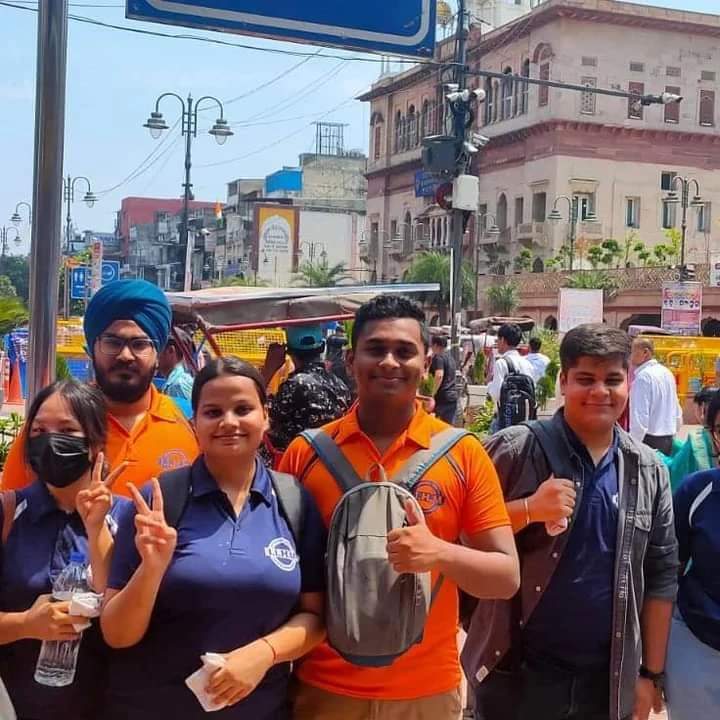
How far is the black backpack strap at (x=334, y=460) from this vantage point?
2.68 meters

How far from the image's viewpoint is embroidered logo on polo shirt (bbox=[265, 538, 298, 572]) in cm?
247

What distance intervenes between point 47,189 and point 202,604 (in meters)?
1.43

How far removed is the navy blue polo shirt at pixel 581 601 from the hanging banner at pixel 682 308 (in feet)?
70.7

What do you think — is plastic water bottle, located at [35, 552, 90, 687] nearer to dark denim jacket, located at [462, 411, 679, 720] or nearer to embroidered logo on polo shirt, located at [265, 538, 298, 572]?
embroidered logo on polo shirt, located at [265, 538, 298, 572]

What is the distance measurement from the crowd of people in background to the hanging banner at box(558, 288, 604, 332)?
17168mm

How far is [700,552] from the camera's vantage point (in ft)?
10.8

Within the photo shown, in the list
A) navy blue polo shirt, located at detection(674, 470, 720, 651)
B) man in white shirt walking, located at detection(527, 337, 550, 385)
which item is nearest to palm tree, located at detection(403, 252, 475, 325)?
man in white shirt walking, located at detection(527, 337, 550, 385)

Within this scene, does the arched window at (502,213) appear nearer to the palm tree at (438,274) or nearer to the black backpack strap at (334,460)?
the palm tree at (438,274)

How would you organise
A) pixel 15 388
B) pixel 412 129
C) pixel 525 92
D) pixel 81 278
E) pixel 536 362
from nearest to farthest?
1. pixel 536 362
2. pixel 81 278
3. pixel 15 388
4. pixel 525 92
5. pixel 412 129

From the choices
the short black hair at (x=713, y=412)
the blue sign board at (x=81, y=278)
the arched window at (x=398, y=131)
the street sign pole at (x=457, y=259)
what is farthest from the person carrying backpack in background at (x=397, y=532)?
the arched window at (x=398, y=131)

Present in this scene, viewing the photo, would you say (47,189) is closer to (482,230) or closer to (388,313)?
(388,313)

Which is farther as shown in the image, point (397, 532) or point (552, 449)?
point (552, 449)

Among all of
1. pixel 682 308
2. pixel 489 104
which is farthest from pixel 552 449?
pixel 489 104

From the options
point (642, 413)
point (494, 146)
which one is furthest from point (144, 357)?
point (494, 146)
